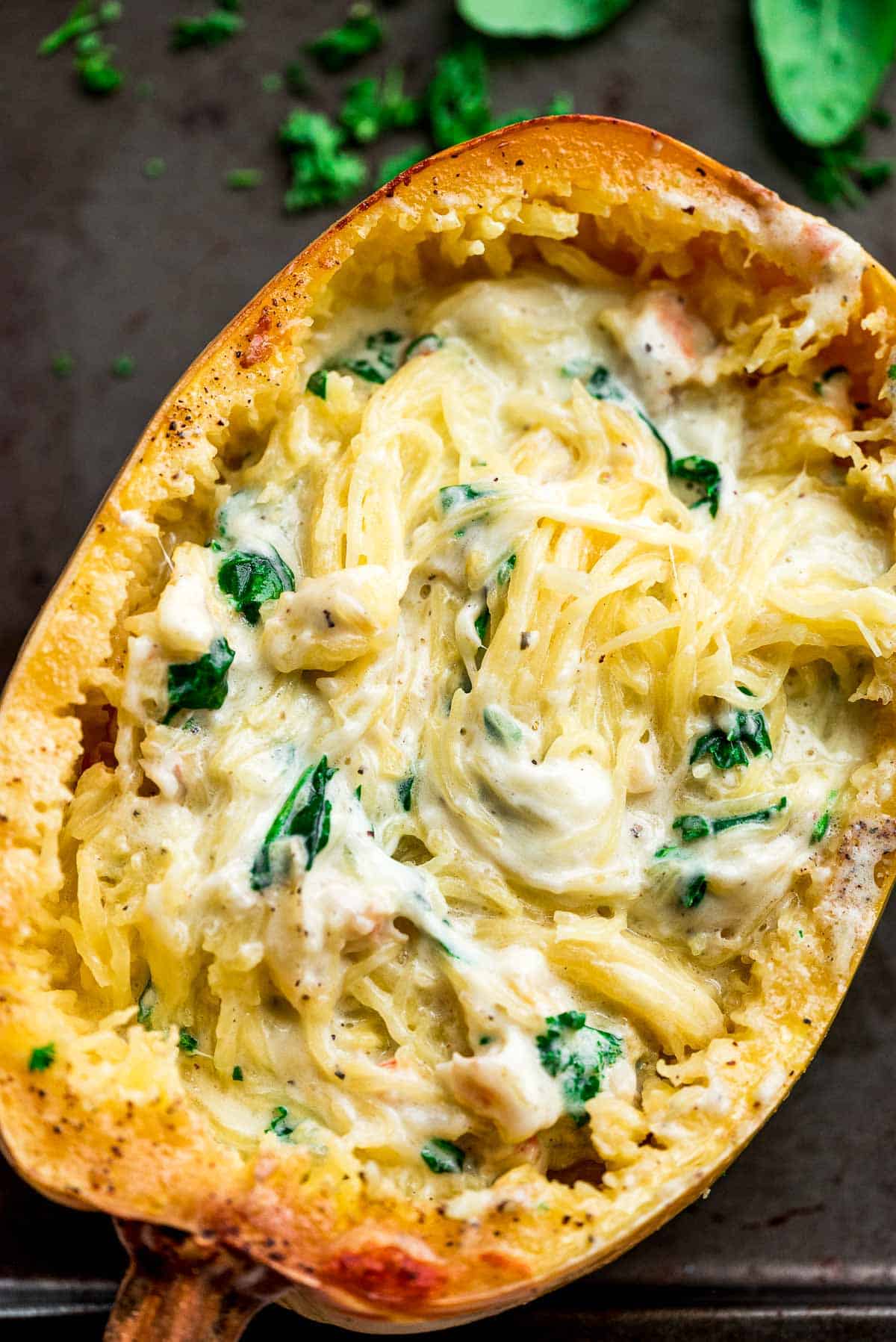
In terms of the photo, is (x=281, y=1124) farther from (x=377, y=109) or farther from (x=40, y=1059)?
(x=377, y=109)

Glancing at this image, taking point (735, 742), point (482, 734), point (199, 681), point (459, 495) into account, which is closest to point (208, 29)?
point (459, 495)

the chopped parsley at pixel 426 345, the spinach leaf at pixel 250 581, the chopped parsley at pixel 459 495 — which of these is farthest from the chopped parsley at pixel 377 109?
the spinach leaf at pixel 250 581

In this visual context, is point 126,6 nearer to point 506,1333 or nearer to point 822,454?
point 822,454

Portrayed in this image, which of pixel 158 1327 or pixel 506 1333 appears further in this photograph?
pixel 506 1333

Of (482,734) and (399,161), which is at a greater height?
(399,161)

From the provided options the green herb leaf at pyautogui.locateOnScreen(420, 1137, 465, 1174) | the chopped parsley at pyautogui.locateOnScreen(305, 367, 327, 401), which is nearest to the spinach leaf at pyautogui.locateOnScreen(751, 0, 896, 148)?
the chopped parsley at pyautogui.locateOnScreen(305, 367, 327, 401)

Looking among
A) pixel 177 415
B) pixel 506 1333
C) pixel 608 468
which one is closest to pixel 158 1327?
pixel 506 1333

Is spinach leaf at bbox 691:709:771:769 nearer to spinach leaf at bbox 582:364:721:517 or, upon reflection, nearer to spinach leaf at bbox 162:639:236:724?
spinach leaf at bbox 582:364:721:517
